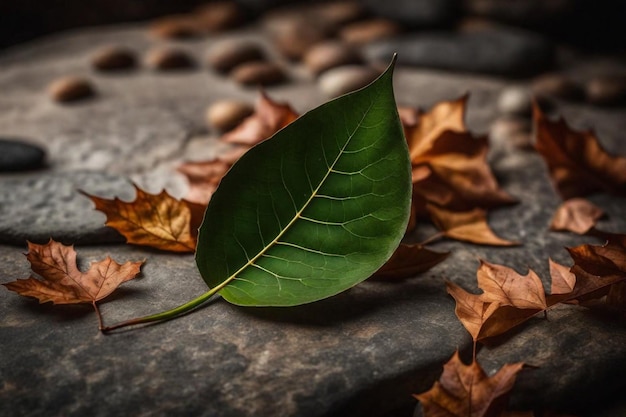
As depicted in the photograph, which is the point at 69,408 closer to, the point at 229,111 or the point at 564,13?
the point at 229,111

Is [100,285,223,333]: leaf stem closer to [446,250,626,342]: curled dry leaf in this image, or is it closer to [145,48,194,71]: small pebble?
[446,250,626,342]: curled dry leaf

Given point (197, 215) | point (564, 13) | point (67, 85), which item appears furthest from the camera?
point (564, 13)

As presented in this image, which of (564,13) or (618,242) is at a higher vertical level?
(564,13)

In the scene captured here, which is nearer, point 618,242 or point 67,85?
point 618,242

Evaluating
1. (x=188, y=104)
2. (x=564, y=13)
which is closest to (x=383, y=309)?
(x=188, y=104)

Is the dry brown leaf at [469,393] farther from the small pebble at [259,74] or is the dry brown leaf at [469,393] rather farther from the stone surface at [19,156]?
the small pebble at [259,74]

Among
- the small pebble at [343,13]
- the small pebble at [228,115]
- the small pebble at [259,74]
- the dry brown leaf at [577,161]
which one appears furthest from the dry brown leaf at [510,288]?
the small pebble at [343,13]
